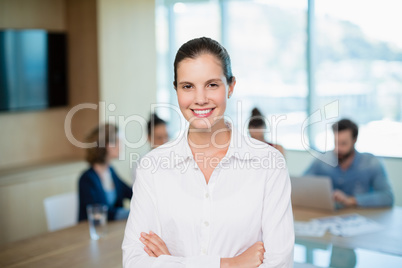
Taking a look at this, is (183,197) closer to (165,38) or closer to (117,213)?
(117,213)

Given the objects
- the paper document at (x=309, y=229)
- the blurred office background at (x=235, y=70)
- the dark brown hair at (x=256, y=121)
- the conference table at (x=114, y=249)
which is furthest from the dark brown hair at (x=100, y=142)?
the paper document at (x=309, y=229)

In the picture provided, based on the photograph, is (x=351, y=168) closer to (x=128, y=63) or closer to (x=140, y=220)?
(x=140, y=220)

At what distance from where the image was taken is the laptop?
286cm

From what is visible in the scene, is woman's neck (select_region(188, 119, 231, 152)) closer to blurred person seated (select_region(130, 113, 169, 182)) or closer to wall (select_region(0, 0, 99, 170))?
blurred person seated (select_region(130, 113, 169, 182))

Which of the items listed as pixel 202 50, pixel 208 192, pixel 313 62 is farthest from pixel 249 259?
pixel 313 62

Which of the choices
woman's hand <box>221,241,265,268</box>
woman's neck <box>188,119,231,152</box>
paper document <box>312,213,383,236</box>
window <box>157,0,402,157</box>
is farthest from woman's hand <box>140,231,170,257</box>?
window <box>157,0,402,157</box>

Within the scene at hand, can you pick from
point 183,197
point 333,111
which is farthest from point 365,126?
point 183,197

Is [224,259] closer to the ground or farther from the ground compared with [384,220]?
farther from the ground

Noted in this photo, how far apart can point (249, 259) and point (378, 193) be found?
1775mm

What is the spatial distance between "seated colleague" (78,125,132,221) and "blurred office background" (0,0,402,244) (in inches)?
46.0

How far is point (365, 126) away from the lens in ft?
18.2

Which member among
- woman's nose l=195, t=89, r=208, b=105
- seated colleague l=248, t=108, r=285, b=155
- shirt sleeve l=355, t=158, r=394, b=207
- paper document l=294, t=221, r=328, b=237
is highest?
woman's nose l=195, t=89, r=208, b=105

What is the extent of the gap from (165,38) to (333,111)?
2.56 m

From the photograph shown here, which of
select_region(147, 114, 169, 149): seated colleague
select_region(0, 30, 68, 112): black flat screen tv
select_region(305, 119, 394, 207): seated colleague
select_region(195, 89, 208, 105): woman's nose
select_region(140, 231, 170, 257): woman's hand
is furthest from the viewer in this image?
select_region(0, 30, 68, 112): black flat screen tv
